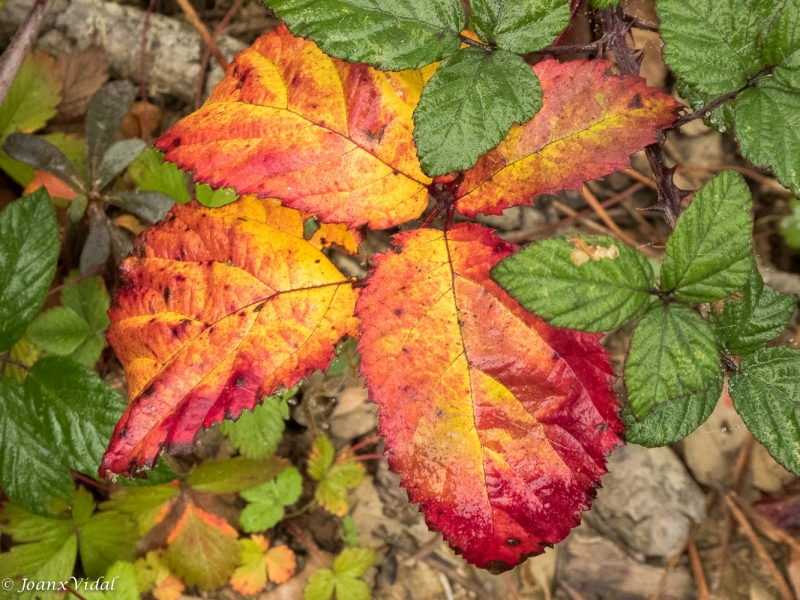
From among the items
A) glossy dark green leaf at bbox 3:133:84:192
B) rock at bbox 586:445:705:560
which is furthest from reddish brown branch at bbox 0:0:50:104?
rock at bbox 586:445:705:560

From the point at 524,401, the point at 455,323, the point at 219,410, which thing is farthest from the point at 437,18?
the point at 219,410

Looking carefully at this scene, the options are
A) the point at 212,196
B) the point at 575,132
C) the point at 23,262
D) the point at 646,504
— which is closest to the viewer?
the point at 575,132

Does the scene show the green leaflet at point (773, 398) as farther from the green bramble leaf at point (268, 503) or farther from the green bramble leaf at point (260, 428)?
the green bramble leaf at point (268, 503)

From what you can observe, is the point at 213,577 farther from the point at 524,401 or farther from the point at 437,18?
the point at 437,18

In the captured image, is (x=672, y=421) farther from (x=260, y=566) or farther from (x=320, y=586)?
(x=260, y=566)

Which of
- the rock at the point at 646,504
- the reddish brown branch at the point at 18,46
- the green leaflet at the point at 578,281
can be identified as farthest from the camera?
the rock at the point at 646,504

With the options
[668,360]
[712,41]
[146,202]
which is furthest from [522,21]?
[146,202]

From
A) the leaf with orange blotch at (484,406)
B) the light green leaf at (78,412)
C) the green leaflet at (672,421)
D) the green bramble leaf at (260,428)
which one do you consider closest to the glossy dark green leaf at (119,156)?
the light green leaf at (78,412)

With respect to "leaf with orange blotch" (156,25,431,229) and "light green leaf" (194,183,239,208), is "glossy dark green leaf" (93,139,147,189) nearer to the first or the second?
"light green leaf" (194,183,239,208)
